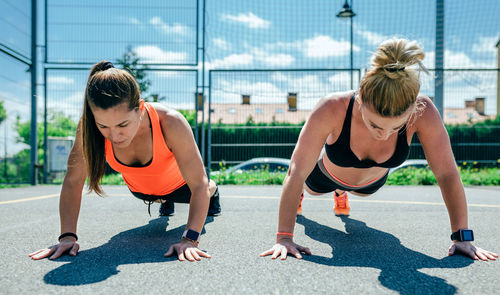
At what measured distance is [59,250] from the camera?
1563mm

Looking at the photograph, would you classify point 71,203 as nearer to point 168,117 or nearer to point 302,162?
point 168,117

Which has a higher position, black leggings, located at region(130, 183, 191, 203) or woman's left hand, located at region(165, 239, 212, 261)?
black leggings, located at region(130, 183, 191, 203)

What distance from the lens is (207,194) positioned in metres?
1.78

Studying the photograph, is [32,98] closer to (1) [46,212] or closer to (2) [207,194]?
(1) [46,212]

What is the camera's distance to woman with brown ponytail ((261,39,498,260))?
1.53 m

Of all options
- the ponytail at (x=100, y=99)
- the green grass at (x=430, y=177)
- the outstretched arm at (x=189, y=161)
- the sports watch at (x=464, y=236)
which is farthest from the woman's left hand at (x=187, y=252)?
the green grass at (x=430, y=177)

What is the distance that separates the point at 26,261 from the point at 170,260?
61 cm

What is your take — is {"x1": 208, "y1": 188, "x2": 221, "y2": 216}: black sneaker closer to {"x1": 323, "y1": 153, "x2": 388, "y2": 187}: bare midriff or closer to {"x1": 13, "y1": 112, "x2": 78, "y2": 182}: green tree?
{"x1": 323, "y1": 153, "x2": 388, "y2": 187}: bare midriff

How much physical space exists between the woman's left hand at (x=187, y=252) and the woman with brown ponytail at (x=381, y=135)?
30 cm

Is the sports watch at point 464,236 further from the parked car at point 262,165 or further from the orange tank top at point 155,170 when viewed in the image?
the parked car at point 262,165

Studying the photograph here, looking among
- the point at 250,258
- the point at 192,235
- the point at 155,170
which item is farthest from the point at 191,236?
the point at 155,170

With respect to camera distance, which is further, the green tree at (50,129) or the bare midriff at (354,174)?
the green tree at (50,129)

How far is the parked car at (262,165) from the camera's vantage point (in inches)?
257

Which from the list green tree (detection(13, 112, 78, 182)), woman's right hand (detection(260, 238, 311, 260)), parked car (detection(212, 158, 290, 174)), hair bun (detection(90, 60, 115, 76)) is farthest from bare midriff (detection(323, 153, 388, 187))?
green tree (detection(13, 112, 78, 182))
